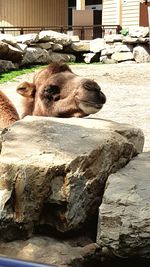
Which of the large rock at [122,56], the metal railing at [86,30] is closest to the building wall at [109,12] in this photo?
the metal railing at [86,30]

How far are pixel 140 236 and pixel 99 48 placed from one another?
21.2m

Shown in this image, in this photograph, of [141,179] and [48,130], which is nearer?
[141,179]

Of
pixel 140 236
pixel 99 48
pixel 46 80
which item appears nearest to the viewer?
pixel 140 236

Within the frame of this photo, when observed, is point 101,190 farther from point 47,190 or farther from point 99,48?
point 99,48

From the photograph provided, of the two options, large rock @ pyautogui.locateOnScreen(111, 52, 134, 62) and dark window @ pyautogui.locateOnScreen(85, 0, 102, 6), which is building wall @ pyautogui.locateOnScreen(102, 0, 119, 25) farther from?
large rock @ pyautogui.locateOnScreen(111, 52, 134, 62)

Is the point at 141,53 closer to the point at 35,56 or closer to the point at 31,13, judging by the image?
the point at 35,56

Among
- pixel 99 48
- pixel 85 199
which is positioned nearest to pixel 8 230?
pixel 85 199

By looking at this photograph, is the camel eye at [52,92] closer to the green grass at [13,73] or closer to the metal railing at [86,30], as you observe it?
the green grass at [13,73]

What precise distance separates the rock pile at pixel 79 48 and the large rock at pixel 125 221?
16.9 metres

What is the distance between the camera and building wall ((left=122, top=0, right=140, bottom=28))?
27.8 metres

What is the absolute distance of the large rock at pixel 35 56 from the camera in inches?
840

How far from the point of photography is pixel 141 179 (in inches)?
155

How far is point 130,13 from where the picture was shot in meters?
28.2

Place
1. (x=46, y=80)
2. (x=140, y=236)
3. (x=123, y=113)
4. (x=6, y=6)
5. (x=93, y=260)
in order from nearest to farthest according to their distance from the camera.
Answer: (x=140, y=236)
(x=93, y=260)
(x=46, y=80)
(x=123, y=113)
(x=6, y=6)
